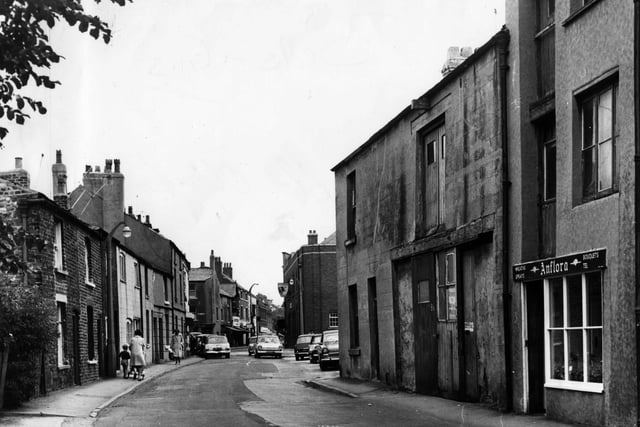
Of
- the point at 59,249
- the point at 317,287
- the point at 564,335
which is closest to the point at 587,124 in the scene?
the point at 564,335

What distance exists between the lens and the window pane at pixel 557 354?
43.8 ft

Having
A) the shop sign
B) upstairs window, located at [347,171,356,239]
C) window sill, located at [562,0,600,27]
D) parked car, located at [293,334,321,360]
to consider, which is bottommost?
parked car, located at [293,334,321,360]

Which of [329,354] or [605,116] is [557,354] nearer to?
[605,116]

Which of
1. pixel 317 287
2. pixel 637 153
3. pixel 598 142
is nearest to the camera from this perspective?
pixel 637 153

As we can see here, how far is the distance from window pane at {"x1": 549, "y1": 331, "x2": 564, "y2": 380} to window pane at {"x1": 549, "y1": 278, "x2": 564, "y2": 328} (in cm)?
16

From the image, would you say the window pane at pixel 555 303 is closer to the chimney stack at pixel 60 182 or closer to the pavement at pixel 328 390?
the pavement at pixel 328 390

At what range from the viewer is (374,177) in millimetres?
23672

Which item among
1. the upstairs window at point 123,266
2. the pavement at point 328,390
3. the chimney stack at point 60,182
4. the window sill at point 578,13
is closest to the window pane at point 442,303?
the pavement at point 328,390

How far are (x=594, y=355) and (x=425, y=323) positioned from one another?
23.5 feet

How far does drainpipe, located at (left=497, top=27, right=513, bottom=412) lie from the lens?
15.0 metres

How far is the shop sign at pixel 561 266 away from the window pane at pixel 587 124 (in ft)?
5.91

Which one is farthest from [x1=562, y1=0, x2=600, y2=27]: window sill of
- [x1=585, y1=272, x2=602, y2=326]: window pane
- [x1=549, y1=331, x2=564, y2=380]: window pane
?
[x1=549, y1=331, x2=564, y2=380]: window pane

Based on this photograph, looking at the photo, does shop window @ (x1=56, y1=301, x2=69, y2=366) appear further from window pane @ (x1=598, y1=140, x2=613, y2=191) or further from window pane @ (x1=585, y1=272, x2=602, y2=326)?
window pane @ (x1=598, y1=140, x2=613, y2=191)

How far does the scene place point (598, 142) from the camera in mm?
12484
